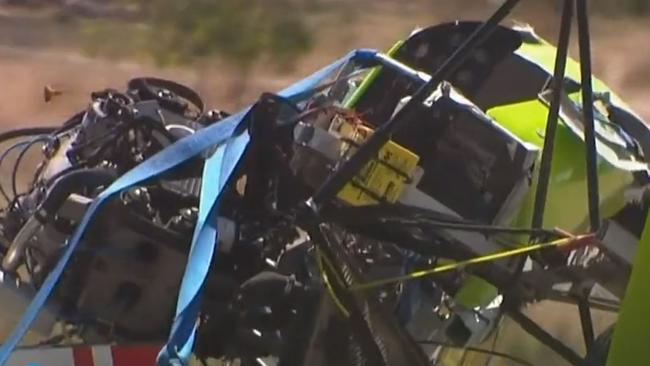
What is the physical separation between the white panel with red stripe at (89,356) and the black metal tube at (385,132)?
676 millimetres

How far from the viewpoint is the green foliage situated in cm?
1734

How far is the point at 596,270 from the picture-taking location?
4.24 metres

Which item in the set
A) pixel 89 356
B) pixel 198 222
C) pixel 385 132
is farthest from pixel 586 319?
pixel 89 356

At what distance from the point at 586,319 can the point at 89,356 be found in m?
1.29

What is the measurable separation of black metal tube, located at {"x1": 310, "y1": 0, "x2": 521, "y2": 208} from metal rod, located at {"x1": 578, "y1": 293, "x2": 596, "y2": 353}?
735 millimetres

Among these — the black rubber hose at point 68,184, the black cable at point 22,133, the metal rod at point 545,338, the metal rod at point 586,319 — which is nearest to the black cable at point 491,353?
the metal rod at point 545,338

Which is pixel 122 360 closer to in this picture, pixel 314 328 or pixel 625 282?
pixel 314 328

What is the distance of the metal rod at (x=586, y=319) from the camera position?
14.0ft

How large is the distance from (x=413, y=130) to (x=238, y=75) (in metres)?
12.5

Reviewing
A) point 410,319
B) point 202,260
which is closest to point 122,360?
point 202,260

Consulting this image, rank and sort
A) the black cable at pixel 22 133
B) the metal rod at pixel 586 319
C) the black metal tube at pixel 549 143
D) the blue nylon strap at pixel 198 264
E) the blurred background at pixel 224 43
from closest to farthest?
the blue nylon strap at pixel 198 264, the black metal tube at pixel 549 143, the metal rod at pixel 586 319, the black cable at pixel 22 133, the blurred background at pixel 224 43

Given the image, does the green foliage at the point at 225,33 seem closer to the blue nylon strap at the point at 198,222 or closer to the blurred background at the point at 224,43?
the blurred background at the point at 224,43

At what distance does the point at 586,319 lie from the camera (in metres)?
4.30

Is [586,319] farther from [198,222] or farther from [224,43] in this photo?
[224,43]
